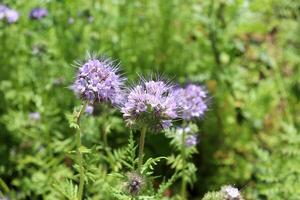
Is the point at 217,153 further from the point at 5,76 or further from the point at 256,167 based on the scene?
the point at 5,76

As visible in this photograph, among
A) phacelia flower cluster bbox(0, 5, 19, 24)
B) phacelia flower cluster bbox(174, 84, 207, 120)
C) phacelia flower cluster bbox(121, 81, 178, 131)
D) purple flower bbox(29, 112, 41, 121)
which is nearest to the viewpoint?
phacelia flower cluster bbox(121, 81, 178, 131)

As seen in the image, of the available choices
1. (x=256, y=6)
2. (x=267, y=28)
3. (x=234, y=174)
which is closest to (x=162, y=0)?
(x=256, y=6)

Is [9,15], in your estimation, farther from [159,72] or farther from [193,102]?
[193,102]

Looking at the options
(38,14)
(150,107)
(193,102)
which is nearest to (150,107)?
(150,107)

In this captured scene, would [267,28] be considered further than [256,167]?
Yes

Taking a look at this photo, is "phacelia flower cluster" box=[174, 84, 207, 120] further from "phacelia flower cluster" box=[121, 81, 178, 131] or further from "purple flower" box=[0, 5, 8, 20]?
"purple flower" box=[0, 5, 8, 20]

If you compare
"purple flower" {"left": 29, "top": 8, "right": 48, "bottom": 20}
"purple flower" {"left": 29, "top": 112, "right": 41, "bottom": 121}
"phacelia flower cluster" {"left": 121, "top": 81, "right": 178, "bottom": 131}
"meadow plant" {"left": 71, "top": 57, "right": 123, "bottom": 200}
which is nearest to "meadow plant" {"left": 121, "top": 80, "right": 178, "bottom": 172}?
"phacelia flower cluster" {"left": 121, "top": 81, "right": 178, "bottom": 131}

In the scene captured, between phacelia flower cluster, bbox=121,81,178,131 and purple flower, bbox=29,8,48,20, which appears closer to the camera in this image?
phacelia flower cluster, bbox=121,81,178,131
